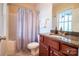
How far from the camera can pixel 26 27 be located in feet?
4.88

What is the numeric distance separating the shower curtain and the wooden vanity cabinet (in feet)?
0.35

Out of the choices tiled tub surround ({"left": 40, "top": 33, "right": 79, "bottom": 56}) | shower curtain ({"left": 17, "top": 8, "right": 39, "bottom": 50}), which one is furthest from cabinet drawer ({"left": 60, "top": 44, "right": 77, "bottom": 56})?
shower curtain ({"left": 17, "top": 8, "right": 39, "bottom": 50})

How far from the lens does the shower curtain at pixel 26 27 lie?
1.48 meters

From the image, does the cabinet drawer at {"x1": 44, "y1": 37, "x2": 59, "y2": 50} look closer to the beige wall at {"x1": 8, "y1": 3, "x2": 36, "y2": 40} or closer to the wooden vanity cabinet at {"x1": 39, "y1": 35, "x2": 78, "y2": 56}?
the wooden vanity cabinet at {"x1": 39, "y1": 35, "x2": 78, "y2": 56}

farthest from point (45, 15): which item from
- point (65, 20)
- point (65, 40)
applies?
point (65, 40)

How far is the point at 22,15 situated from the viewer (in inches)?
58.2

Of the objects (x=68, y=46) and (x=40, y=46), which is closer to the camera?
(x=68, y=46)

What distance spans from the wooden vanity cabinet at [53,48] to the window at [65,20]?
0.54ft

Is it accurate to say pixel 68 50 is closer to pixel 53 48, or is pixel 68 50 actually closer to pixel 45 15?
pixel 53 48

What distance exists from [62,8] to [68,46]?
0.39 meters

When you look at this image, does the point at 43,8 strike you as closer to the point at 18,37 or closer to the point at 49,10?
the point at 49,10

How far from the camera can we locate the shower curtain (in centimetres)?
148

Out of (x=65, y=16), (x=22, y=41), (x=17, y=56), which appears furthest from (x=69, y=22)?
(x=17, y=56)

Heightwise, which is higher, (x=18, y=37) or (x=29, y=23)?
(x=29, y=23)
